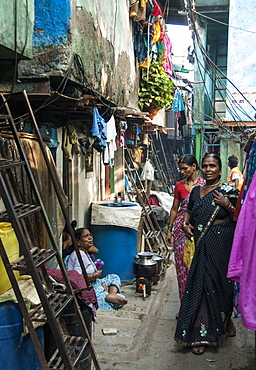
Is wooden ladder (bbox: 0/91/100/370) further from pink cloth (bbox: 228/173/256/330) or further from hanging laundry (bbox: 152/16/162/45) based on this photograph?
hanging laundry (bbox: 152/16/162/45)

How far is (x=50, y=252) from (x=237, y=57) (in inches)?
587

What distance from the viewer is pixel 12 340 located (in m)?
3.08

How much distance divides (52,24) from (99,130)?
1633mm

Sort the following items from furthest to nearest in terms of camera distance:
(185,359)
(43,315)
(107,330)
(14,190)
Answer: (107,330), (185,359), (14,190), (43,315)

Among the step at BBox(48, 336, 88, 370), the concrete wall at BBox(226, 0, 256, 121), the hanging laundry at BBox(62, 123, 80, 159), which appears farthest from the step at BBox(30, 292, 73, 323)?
the concrete wall at BBox(226, 0, 256, 121)

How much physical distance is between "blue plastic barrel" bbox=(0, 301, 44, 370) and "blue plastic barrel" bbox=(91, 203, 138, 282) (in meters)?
4.87

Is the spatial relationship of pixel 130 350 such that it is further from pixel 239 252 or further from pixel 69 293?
pixel 239 252

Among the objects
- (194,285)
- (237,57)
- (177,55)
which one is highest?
(177,55)

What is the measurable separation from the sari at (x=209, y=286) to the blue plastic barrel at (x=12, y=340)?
7.81ft

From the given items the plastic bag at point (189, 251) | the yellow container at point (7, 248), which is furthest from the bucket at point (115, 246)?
the yellow container at point (7, 248)

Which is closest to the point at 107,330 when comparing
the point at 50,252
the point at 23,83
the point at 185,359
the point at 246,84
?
the point at 185,359

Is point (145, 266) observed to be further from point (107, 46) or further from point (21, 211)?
point (21, 211)

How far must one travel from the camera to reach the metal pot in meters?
7.36

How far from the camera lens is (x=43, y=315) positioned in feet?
10.5
